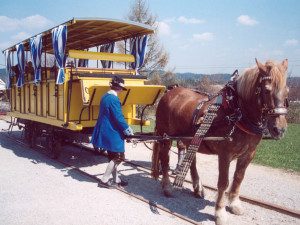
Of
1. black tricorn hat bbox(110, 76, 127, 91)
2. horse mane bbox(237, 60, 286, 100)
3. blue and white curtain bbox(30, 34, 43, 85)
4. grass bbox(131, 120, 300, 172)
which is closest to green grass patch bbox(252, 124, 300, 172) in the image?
grass bbox(131, 120, 300, 172)

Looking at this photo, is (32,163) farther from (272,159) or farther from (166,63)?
(166,63)

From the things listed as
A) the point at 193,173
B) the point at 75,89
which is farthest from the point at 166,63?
the point at 193,173

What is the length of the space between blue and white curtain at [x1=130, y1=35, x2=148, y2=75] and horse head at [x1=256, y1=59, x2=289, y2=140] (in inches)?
181

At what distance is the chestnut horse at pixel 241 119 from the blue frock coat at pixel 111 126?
0.92m

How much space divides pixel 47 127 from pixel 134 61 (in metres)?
3.10

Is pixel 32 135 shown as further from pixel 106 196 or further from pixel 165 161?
pixel 165 161

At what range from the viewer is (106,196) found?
459 cm

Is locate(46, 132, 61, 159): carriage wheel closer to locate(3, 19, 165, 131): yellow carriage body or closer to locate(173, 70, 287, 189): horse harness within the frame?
locate(3, 19, 165, 131): yellow carriage body

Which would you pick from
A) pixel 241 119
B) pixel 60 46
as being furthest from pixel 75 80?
pixel 241 119

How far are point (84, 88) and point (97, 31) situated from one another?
8.16ft

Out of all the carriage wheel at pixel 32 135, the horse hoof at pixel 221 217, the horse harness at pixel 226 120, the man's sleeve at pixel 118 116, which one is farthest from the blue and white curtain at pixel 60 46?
the horse hoof at pixel 221 217

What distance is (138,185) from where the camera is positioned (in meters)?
5.27

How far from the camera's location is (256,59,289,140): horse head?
2900mm

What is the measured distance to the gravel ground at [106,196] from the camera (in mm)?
3760
